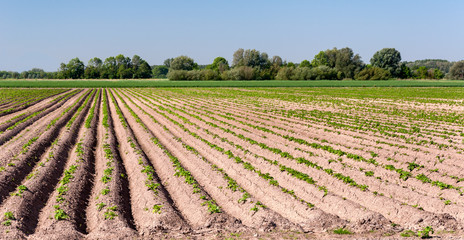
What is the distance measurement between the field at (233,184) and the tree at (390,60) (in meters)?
123

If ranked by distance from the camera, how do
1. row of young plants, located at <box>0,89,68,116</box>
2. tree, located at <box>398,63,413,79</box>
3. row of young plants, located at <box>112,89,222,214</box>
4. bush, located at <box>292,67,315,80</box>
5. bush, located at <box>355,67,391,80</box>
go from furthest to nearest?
tree, located at <box>398,63,413,79</box>, bush, located at <box>292,67,315,80</box>, bush, located at <box>355,67,391,80</box>, row of young plants, located at <box>0,89,68,116</box>, row of young plants, located at <box>112,89,222,214</box>

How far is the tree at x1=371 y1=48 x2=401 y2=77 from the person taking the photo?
135 metres

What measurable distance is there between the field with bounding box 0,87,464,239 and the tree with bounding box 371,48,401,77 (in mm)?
123167

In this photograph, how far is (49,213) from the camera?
9297 mm

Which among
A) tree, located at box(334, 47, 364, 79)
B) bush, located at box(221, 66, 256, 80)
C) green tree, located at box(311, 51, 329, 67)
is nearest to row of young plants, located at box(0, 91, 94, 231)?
bush, located at box(221, 66, 256, 80)

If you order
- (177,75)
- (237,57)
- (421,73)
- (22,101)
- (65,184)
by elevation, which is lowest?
(421,73)

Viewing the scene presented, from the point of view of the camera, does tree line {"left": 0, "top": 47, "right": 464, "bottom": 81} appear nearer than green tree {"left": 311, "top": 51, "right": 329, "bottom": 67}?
Yes

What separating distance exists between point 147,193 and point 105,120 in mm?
16094

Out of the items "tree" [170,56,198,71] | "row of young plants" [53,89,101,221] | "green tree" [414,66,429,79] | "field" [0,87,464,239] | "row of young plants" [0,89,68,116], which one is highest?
"tree" [170,56,198,71]

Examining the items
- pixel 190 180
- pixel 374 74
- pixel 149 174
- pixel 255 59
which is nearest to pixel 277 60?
pixel 255 59

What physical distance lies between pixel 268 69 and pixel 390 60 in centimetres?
3982

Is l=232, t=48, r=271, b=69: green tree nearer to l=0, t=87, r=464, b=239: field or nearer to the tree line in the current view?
the tree line

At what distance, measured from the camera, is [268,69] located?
447 ft

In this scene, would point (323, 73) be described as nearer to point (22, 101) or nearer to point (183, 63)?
point (183, 63)
